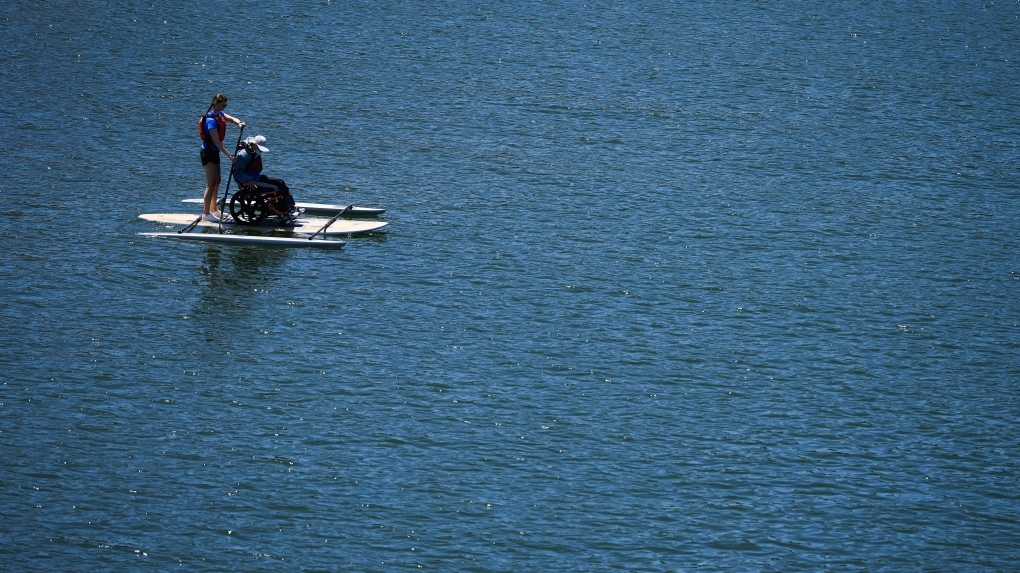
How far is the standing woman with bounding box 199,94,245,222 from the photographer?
22.9 metres

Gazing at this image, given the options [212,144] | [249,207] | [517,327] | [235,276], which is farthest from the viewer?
[249,207]

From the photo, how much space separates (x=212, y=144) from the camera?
914 inches

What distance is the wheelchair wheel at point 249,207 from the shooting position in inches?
920

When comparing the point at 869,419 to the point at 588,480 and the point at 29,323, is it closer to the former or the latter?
the point at 588,480

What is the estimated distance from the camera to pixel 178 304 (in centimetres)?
2045

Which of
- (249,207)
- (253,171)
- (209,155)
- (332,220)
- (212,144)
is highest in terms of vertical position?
(212,144)

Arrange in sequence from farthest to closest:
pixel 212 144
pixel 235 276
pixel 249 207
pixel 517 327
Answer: pixel 249 207
pixel 212 144
pixel 235 276
pixel 517 327

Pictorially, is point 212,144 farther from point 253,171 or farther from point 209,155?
point 253,171

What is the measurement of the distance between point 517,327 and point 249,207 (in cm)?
606

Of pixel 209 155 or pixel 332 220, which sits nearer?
pixel 209 155

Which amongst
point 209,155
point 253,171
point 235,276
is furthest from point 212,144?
point 235,276

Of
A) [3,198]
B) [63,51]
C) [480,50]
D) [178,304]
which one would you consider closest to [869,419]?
[178,304]

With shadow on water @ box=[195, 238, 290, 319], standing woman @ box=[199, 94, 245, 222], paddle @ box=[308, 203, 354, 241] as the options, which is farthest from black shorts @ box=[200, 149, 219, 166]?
paddle @ box=[308, 203, 354, 241]

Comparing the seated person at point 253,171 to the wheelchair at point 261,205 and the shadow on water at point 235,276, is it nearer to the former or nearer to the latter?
the wheelchair at point 261,205
